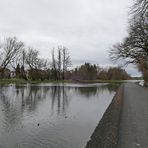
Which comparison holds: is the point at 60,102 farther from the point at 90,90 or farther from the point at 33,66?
the point at 33,66

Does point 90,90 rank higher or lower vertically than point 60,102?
higher

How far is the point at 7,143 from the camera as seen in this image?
740 centimetres

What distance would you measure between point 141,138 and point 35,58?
242 feet

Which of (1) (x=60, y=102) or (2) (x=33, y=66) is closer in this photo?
(1) (x=60, y=102)

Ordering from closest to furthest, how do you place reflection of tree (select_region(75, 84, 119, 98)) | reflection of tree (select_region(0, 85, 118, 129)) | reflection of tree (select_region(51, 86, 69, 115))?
reflection of tree (select_region(0, 85, 118, 129))
reflection of tree (select_region(51, 86, 69, 115))
reflection of tree (select_region(75, 84, 119, 98))

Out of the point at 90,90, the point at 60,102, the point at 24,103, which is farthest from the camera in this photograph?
the point at 90,90

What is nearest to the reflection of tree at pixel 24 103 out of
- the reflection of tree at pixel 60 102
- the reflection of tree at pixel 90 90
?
the reflection of tree at pixel 60 102

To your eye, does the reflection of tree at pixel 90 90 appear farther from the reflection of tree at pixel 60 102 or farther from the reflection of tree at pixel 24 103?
the reflection of tree at pixel 60 102

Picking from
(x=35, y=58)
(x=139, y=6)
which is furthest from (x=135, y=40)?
(x=35, y=58)

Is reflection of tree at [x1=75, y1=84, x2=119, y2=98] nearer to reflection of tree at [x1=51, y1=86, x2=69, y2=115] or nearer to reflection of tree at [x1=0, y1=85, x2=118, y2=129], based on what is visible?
reflection of tree at [x1=0, y1=85, x2=118, y2=129]

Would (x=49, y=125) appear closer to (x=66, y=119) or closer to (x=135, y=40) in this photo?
(x=66, y=119)

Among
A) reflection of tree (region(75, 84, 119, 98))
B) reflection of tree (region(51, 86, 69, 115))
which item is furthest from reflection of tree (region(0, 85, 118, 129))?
reflection of tree (region(75, 84, 119, 98))

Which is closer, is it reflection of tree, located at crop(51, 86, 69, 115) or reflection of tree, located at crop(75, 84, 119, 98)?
reflection of tree, located at crop(51, 86, 69, 115)

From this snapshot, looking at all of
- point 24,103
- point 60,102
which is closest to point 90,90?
point 60,102
